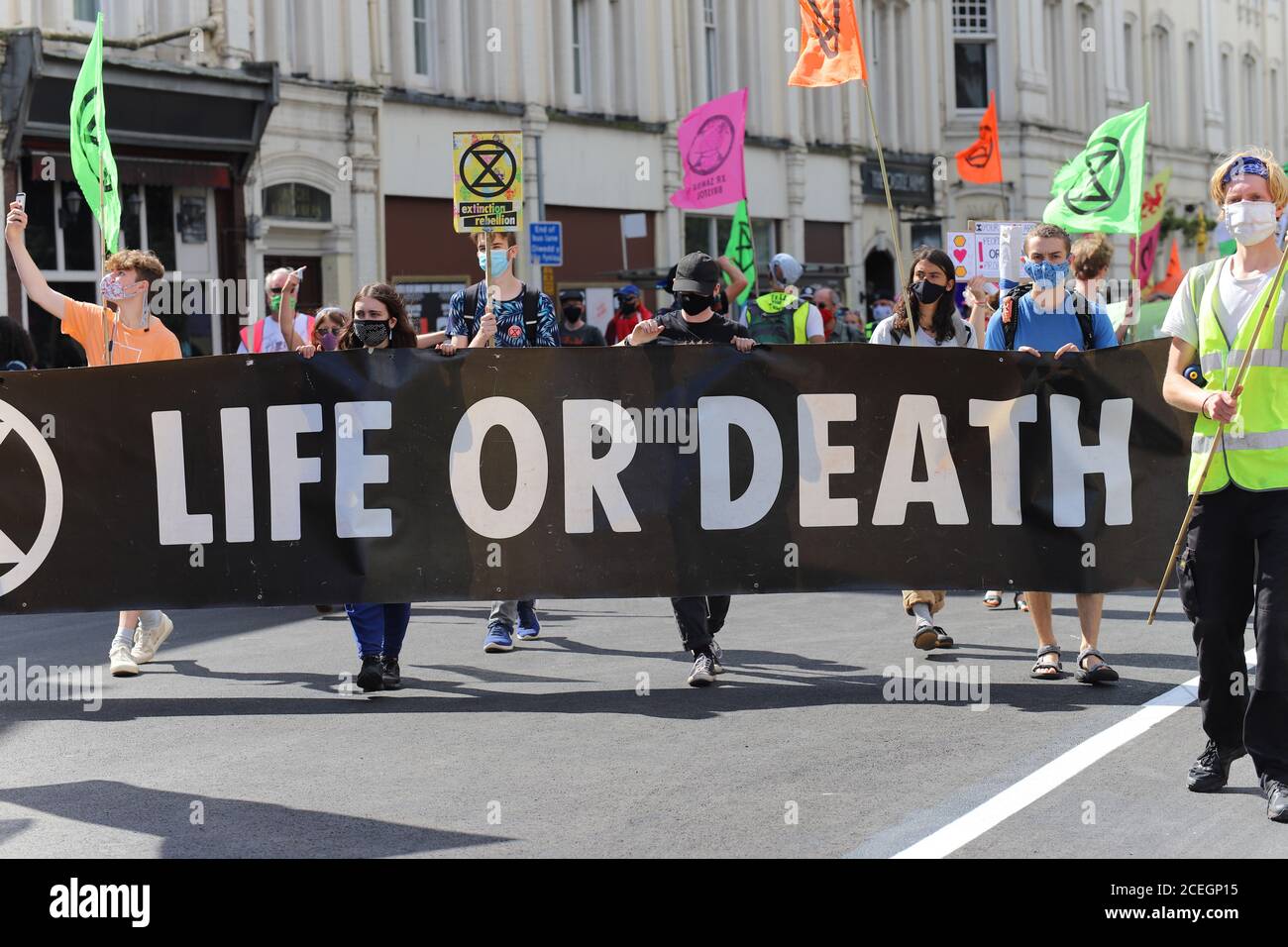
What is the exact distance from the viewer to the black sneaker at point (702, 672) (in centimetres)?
874

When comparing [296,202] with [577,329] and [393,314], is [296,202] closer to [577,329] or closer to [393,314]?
[577,329]

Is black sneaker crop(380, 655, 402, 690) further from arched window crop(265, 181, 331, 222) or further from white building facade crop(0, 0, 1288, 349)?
arched window crop(265, 181, 331, 222)

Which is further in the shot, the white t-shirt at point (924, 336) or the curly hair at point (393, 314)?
the white t-shirt at point (924, 336)

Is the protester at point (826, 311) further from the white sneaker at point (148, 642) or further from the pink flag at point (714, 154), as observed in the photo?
the white sneaker at point (148, 642)

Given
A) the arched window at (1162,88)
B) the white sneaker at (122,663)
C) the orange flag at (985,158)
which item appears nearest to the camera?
the white sneaker at (122,663)

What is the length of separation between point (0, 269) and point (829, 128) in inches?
904

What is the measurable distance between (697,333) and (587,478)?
35.9 inches

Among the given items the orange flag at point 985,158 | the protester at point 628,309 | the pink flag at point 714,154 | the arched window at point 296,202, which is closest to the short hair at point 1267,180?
the protester at point 628,309

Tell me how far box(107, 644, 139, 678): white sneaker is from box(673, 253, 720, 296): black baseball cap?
3197 millimetres

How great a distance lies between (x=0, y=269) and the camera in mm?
20969

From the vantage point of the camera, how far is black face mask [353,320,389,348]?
8992mm

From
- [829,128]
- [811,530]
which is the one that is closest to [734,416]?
[811,530]

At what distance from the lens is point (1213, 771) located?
637cm

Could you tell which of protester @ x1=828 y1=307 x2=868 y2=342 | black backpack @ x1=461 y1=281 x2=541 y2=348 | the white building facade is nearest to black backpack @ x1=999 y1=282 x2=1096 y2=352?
black backpack @ x1=461 y1=281 x2=541 y2=348
